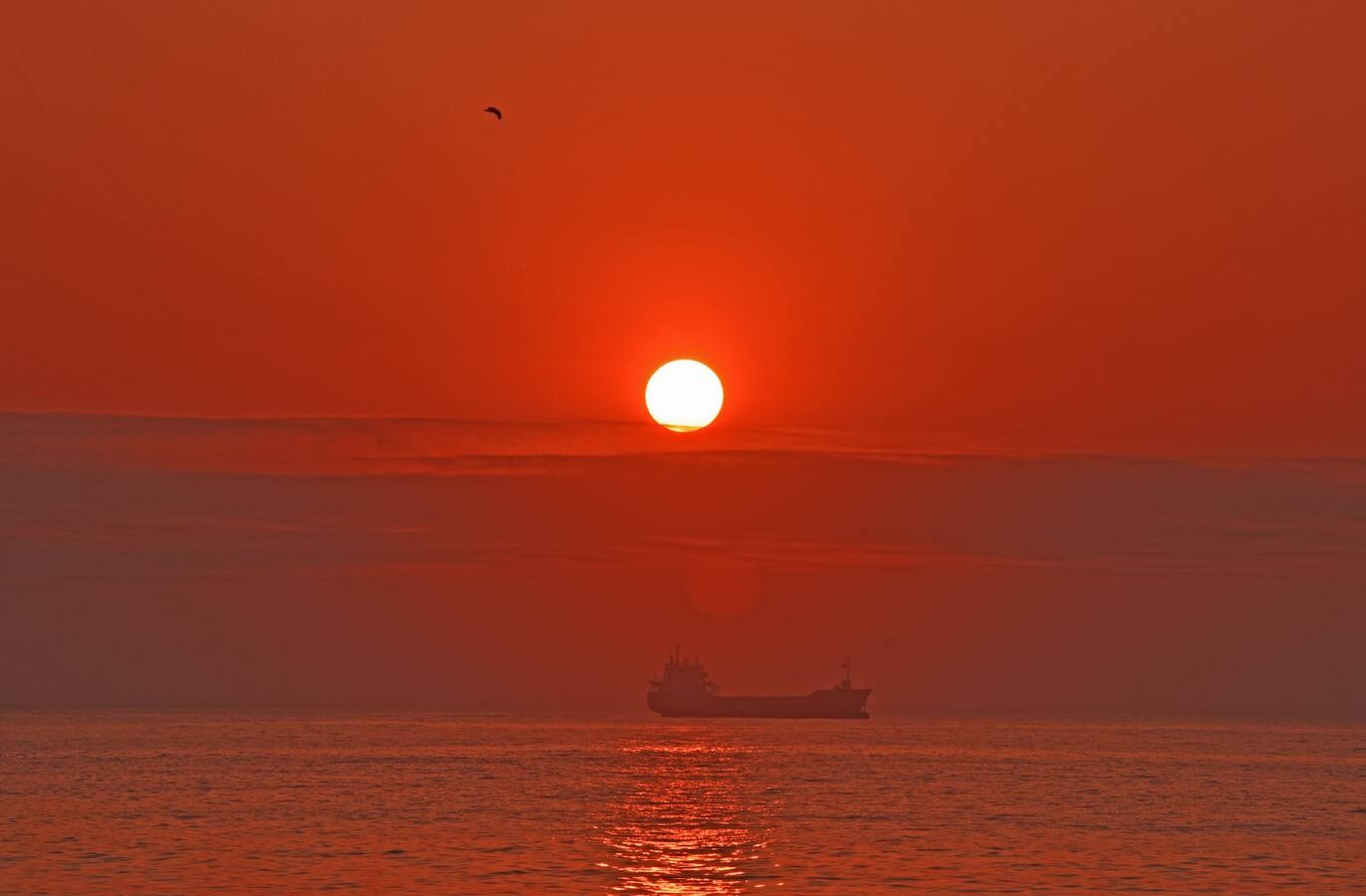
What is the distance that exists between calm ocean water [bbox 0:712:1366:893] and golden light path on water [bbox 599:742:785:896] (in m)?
0.17

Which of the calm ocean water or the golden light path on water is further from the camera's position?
the calm ocean water

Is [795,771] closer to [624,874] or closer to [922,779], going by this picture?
[922,779]

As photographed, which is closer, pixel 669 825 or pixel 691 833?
pixel 691 833

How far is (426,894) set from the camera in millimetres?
51625

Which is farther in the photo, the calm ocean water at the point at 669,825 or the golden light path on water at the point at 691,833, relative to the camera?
the calm ocean water at the point at 669,825

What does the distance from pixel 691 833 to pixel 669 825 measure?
14.4ft

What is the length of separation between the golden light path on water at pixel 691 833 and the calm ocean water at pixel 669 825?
0.17m

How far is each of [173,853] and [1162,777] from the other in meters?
73.1

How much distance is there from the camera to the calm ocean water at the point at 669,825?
184 feet

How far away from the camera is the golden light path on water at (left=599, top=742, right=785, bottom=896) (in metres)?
55.0

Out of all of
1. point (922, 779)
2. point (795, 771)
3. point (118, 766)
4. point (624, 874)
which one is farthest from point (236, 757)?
point (624, 874)

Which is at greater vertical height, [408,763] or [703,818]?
[408,763]

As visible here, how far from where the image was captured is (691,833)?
70.8 m

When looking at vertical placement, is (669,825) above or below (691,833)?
above
